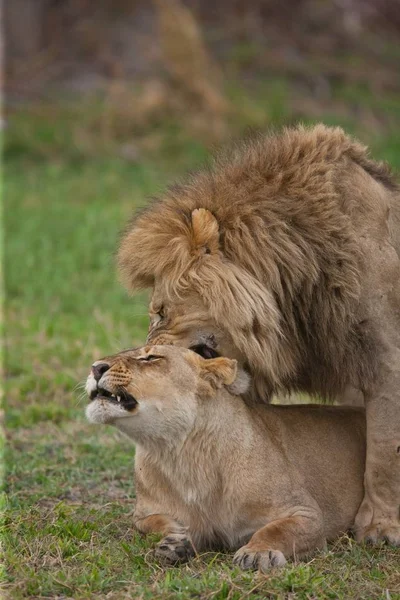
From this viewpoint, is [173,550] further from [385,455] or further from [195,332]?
[385,455]

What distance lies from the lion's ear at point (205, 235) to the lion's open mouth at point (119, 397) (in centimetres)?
61

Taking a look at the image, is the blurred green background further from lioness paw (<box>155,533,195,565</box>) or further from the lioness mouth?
the lioness mouth

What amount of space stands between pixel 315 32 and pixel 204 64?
2.88m

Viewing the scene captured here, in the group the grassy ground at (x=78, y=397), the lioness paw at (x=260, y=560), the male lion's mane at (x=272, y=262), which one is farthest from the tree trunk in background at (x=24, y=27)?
the lioness paw at (x=260, y=560)

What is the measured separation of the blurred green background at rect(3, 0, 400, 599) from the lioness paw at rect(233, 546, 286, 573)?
0.14 feet

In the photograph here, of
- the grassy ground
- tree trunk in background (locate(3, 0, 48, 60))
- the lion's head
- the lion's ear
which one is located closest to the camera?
the grassy ground

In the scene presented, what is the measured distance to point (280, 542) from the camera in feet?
12.1

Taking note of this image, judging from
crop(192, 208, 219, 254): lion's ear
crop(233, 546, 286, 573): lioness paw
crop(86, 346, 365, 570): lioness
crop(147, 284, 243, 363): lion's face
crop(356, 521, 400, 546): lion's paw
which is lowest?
crop(356, 521, 400, 546): lion's paw

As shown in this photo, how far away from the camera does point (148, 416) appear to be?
3.69 m

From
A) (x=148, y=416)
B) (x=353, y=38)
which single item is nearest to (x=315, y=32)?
(x=353, y=38)

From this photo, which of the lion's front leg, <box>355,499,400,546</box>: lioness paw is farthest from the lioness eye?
<box>355,499,400,546</box>: lioness paw

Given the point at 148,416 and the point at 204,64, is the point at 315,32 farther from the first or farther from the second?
the point at 148,416

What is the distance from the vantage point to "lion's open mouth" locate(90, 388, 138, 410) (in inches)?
143

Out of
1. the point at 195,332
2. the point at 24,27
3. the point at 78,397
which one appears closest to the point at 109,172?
the point at 24,27
